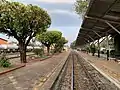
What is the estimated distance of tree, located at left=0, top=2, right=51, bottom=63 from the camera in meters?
28.8

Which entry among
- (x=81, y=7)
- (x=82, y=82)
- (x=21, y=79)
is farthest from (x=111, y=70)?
(x=81, y=7)

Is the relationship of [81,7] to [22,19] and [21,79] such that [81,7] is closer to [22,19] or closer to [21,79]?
[22,19]

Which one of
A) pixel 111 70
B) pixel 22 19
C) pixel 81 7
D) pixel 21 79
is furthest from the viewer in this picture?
pixel 81 7

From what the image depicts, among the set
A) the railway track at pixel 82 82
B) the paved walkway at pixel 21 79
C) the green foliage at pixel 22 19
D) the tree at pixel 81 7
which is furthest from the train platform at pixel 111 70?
the tree at pixel 81 7

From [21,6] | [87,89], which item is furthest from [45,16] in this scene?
[87,89]

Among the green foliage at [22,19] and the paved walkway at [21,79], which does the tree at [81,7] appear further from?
the paved walkway at [21,79]

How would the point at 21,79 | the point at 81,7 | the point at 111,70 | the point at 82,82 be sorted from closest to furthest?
the point at 21,79 → the point at 82,82 → the point at 111,70 → the point at 81,7

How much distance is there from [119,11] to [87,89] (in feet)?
37.7

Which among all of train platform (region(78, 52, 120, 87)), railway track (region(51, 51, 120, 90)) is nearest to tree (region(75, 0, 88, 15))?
train platform (region(78, 52, 120, 87))

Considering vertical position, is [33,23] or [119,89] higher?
[33,23]

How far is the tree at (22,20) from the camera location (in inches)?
1134

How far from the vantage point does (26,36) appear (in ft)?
108

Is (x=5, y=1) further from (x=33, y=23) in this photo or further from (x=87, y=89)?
(x=87, y=89)

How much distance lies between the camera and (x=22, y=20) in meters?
30.0
